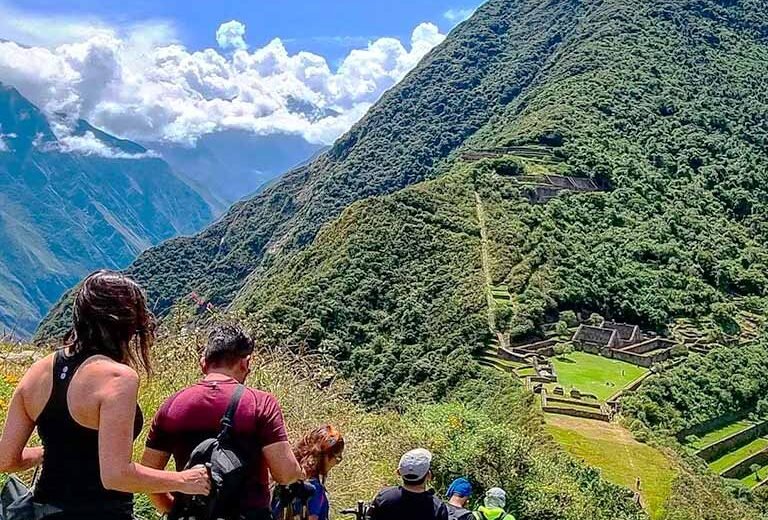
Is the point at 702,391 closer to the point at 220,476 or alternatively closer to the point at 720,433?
the point at 720,433

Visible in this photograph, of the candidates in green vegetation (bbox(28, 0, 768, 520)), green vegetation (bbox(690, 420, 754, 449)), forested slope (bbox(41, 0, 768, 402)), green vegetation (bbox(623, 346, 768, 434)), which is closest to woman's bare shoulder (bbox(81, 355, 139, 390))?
green vegetation (bbox(28, 0, 768, 520))

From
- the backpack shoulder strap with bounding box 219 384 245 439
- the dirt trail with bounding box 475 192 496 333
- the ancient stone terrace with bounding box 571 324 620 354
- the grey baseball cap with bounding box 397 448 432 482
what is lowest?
the ancient stone terrace with bounding box 571 324 620 354

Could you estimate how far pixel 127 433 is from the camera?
2.72 metres

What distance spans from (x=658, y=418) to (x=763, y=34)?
92.5m

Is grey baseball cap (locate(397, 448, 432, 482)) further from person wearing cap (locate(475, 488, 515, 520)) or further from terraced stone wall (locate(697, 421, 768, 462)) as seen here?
terraced stone wall (locate(697, 421, 768, 462))

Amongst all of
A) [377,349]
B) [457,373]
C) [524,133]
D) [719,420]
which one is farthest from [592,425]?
[524,133]

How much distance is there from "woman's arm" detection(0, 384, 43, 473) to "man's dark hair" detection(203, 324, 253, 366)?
74 centimetres

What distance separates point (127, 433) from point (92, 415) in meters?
0.13

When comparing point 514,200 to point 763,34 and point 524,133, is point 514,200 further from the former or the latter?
point 763,34

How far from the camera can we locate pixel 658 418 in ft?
111

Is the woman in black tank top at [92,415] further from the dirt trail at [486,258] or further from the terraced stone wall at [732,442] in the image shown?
the dirt trail at [486,258]

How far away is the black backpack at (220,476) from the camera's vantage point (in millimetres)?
2998

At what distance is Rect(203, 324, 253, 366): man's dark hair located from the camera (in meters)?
3.35

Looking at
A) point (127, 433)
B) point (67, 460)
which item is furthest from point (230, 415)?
point (67, 460)
